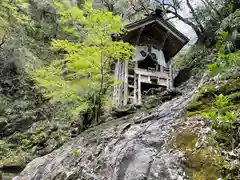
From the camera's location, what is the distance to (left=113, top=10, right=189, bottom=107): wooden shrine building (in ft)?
38.8

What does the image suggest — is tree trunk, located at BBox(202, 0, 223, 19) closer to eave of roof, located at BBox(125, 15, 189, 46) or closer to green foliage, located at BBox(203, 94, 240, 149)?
eave of roof, located at BBox(125, 15, 189, 46)

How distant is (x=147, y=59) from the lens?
13.8m

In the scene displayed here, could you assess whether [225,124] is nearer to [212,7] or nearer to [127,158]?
[127,158]

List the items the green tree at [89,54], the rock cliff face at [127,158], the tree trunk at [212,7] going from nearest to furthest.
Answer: the rock cliff face at [127,158] < the green tree at [89,54] < the tree trunk at [212,7]

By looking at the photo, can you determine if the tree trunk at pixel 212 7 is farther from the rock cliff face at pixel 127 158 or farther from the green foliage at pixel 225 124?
the green foliage at pixel 225 124

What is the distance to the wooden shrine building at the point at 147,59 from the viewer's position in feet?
38.8

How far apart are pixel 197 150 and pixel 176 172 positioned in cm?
44

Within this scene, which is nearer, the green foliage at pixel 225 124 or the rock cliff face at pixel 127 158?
the green foliage at pixel 225 124

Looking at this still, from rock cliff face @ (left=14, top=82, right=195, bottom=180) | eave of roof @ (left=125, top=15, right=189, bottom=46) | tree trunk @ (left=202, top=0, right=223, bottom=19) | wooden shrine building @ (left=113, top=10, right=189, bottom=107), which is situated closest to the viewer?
rock cliff face @ (left=14, top=82, right=195, bottom=180)

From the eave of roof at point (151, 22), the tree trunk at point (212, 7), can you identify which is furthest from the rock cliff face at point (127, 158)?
the tree trunk at point (212, 7)

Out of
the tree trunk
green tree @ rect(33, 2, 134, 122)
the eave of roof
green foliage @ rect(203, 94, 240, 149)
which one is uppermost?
the tree trunk

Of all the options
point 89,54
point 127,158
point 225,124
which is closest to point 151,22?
point 89,54

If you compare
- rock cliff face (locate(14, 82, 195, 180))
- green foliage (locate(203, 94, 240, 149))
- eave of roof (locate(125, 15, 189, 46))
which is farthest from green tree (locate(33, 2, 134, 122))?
green foliage (locate(203, 94, 240, 149))

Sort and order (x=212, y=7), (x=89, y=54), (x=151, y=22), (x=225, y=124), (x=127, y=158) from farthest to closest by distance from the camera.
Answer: (x=212, y=7)
(x=151, y=22)
(x=89, y=54)
(x=127, y=158)
(x=225, y=124)
